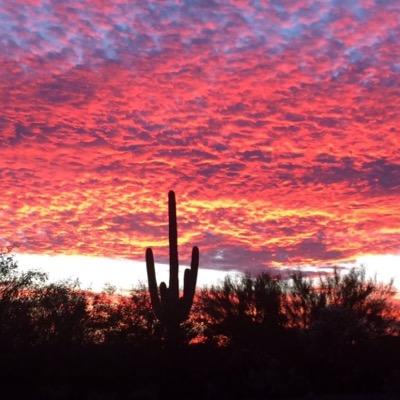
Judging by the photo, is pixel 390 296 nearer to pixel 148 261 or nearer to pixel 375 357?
pixel 375 357

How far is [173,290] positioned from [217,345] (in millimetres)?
5432

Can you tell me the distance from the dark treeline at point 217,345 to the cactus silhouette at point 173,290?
42.1 inches

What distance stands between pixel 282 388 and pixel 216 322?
15.6 m

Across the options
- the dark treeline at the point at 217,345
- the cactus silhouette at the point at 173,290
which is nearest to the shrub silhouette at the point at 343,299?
the dark treeline at the point at 217,345

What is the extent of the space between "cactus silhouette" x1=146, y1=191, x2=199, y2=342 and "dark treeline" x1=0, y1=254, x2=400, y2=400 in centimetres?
107

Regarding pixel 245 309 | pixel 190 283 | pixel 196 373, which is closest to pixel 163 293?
pixel 190 283

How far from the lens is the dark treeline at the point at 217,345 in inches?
786

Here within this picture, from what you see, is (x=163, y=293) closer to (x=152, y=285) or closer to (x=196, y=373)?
(x=152, y=285)

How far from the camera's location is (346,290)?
1328 inches

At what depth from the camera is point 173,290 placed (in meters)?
25.2

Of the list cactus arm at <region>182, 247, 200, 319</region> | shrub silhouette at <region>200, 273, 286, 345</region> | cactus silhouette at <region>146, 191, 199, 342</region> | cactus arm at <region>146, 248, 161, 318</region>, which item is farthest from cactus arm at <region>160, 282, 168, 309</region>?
shrub silhouette at <region>200, 273, 286, 345</region>

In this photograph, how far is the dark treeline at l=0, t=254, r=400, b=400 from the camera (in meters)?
20.0

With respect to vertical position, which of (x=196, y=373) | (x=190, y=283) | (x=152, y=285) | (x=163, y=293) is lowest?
(x=196, y=373)

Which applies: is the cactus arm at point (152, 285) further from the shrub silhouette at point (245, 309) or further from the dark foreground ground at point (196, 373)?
the shrub silhouette at point (245, 309)
